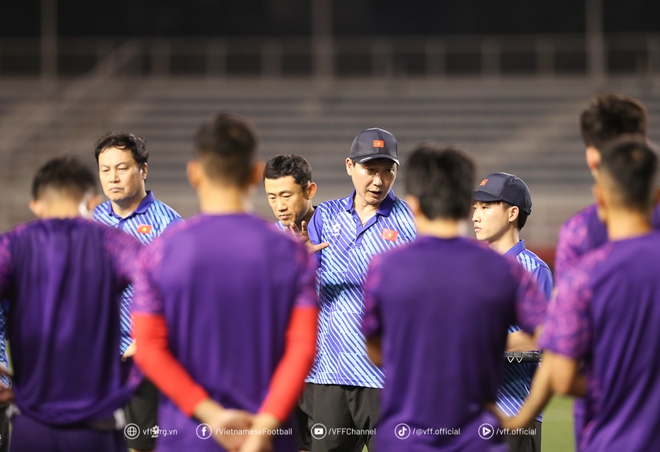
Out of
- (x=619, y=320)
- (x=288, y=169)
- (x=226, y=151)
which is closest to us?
(x=619, y=320)

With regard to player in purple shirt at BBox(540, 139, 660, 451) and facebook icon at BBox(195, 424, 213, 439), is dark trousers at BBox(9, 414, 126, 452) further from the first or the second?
player in purple shirt at BBox(540, 139, 660, 451)

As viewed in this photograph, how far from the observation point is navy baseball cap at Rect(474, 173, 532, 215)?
5285mm

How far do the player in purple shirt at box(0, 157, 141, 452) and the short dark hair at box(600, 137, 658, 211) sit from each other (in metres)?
1.86

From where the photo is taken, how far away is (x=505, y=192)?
5.29m

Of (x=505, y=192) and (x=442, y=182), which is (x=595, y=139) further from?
(x=505, y=192)

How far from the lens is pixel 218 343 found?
127 inches

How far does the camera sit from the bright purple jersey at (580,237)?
3535mm

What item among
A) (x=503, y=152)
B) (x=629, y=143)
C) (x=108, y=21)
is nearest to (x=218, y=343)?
(x=629, y=143)

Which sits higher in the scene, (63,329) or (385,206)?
(385,206)

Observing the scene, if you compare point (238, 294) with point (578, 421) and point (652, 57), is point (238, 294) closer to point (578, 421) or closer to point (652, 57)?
point (578, 421)

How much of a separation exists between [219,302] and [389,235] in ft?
8.45

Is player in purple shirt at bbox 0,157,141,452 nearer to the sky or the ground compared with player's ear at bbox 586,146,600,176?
nearer to the ground

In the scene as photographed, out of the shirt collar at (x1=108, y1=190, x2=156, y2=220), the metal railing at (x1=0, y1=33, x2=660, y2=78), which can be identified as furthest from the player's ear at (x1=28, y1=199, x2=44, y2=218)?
the metal railing at (x1=0, y1=33, x2=660, y2=78)

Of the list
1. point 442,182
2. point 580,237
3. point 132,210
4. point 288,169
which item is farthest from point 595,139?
point 132,210
